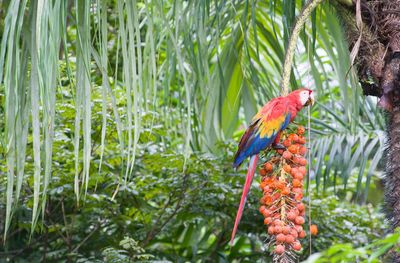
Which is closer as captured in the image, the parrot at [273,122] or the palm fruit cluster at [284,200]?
the palm fruit cluster at [284,200]

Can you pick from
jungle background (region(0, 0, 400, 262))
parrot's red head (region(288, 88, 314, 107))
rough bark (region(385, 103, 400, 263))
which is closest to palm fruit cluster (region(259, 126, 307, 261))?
parrot's red head (region(288, 88, 314, 107))

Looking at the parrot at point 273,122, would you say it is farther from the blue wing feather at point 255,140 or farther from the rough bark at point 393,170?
the rough bark at point 393,170

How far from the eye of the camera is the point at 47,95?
1488 millimetres

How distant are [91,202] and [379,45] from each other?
194 cm

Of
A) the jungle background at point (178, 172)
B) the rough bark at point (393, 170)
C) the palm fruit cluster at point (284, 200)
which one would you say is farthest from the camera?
the jungle background at point (178, 172)

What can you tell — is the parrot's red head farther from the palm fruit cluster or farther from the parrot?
the palm fruit cluster

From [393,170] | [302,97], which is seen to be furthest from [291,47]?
[393,170]

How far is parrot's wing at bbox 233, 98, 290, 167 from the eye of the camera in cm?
164

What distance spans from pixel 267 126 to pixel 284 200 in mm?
233

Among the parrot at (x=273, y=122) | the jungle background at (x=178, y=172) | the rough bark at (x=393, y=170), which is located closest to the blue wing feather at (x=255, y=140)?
the parrot at (x=273, y=122)

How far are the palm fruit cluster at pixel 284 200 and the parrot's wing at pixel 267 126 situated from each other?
8 centimetres

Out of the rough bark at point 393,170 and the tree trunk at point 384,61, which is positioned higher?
the tree trunk at point 384,61

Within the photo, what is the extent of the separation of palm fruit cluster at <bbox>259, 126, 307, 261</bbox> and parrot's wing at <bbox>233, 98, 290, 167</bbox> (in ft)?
0.26

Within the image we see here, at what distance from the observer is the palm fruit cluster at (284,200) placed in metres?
1.46
